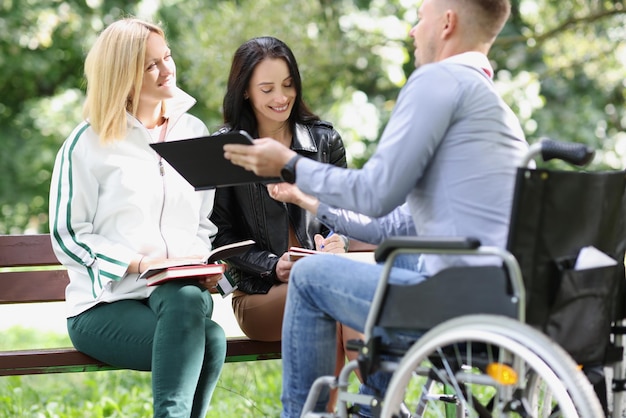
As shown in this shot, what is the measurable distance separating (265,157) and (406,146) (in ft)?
1.36

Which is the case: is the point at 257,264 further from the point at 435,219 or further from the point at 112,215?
the point at 435,219

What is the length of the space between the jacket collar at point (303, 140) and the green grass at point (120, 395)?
3.11 ft

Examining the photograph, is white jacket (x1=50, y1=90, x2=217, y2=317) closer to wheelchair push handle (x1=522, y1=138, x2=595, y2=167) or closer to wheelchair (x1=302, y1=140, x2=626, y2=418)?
wheelchair (x1=302, y1=140, x2=626, y2=418)

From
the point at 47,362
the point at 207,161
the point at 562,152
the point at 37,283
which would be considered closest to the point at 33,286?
the point at 37,283

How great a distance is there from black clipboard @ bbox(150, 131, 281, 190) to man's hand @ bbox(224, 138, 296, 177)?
3cm

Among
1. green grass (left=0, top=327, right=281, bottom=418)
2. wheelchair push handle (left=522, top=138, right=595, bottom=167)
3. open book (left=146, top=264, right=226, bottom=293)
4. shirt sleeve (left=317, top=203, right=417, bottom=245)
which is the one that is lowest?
green grass (left=0, top=327, right=281, bottom=418)

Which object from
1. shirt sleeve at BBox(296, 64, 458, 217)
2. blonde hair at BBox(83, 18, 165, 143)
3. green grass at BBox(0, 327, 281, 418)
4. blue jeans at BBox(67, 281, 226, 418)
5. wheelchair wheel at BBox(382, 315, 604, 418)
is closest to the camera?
wheelchair wheel at BBox(382, 315, 604, 418)

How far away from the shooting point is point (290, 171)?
2768 mm

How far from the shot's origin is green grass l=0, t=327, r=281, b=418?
4527mm

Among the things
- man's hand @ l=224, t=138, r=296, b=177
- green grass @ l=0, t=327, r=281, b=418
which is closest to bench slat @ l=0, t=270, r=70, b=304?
green grass @ l=0, t=327, r=281, b=418

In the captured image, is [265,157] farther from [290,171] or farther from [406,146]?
[406,146]

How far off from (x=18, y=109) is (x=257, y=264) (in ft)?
37.7

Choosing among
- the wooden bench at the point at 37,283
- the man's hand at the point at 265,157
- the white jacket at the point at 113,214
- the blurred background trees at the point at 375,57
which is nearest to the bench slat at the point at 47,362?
the wooden bench at the point at 37,283

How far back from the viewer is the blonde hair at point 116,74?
3623 millimetres
